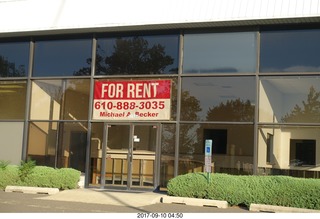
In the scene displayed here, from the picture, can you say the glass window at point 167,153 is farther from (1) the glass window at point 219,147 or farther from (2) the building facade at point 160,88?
(1) the glass window at point 219,147

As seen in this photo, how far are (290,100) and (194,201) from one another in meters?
4.33

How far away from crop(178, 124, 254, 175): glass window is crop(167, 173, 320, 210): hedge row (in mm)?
1119

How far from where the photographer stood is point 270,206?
12.5 meters

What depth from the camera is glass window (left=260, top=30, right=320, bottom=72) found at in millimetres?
14664

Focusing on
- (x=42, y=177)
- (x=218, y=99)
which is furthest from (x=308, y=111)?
(x=42, y=177)

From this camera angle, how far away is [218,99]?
15.3 meters

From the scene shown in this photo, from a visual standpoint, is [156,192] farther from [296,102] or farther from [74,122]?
[296,102]

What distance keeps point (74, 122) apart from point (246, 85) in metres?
6.00

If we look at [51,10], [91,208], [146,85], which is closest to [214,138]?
[146,85]

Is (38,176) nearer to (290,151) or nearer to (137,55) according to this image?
(137,55)

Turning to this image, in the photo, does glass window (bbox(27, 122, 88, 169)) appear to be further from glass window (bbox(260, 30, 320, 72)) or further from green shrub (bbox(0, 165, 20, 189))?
glass window (bbox(260, 30, 320, 72))

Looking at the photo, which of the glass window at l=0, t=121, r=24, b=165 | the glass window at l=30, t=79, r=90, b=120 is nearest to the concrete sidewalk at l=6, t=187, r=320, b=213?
the glass window at l=0, t=121, r=24, b=165

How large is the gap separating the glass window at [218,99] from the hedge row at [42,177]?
4091 millimetres

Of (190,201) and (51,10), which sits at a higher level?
(51,10)
